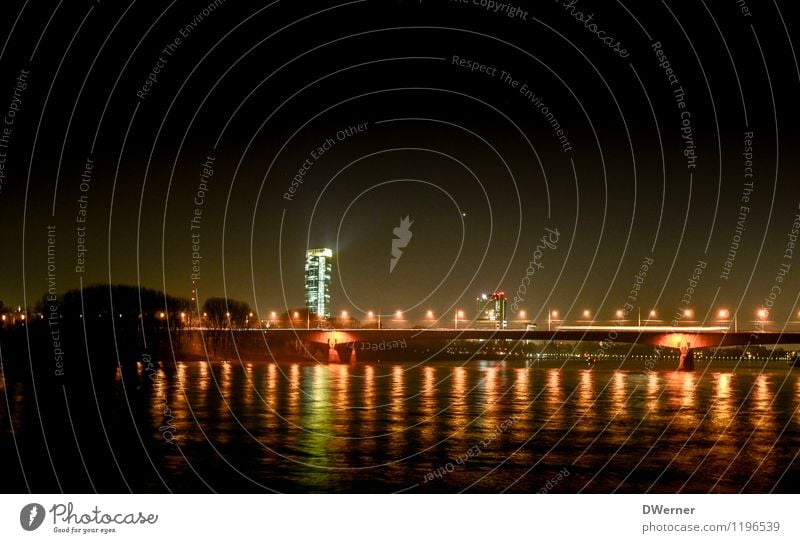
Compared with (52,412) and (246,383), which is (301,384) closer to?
(246,383)

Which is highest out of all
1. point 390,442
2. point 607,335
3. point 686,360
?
point 607,335

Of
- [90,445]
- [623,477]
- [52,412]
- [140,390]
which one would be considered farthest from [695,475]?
[140,390]

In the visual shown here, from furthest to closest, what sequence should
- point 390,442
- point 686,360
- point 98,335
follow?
point 686,360 < point 98,335 < point 390,442

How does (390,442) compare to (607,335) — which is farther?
(607,335)

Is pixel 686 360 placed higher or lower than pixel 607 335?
lower

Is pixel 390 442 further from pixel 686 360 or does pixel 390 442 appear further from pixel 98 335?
pixel 686 360

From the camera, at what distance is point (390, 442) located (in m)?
29.6

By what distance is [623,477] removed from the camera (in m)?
22.9

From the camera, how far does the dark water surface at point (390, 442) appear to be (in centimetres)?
2211

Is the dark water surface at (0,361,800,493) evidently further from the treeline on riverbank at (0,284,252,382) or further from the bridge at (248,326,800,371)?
the bridge at (248,326,800,371)

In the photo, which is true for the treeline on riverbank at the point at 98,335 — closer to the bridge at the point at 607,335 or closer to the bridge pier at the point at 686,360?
the bridge at the point at 607,335

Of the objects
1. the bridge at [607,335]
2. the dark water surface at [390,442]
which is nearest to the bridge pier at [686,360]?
the bridge at [607,335]

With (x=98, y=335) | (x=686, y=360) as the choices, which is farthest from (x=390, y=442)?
(x=686, y=360)

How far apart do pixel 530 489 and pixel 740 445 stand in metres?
12.7
